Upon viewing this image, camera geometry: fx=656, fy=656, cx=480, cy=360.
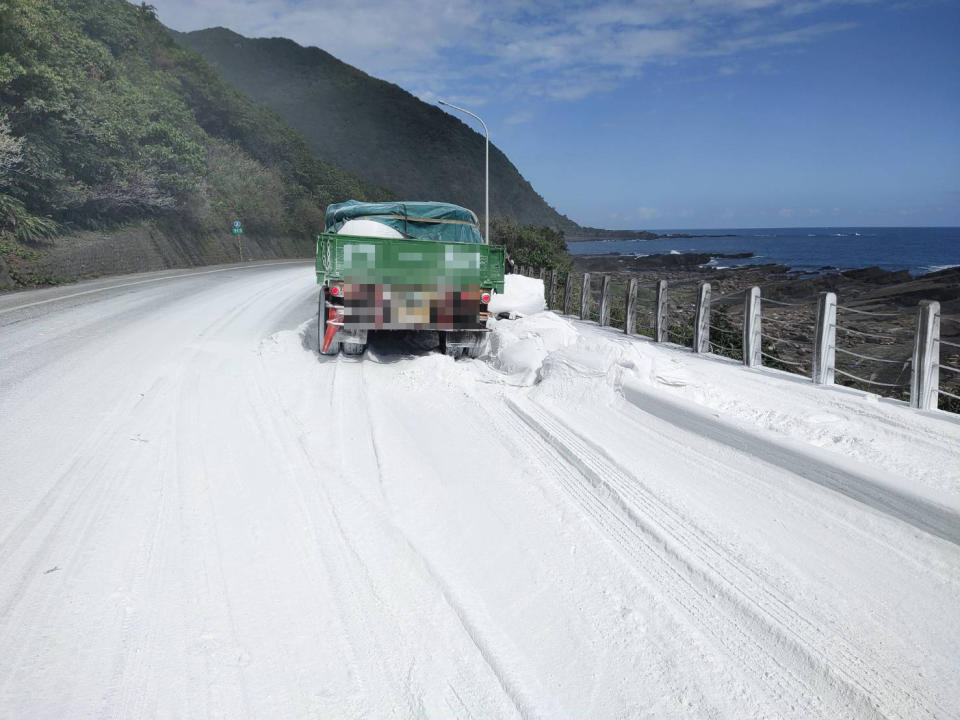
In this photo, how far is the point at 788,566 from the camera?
11.8 feet

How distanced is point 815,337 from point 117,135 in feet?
90.6

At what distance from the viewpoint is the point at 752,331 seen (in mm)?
9734

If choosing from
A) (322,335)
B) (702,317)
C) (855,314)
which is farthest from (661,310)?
(855,314)

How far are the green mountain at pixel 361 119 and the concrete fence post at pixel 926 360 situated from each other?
307ft

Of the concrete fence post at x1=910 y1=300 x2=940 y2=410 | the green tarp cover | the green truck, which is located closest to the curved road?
the green truck

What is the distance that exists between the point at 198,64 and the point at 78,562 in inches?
1911

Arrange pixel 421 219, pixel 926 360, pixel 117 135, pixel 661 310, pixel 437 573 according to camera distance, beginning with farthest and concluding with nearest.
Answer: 1. pixel 117 135
2. pixel 661 310
3. pixel 421 219
4. pixel 926 360
5. pixel 437 573

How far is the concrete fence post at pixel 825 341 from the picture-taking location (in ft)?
27.2

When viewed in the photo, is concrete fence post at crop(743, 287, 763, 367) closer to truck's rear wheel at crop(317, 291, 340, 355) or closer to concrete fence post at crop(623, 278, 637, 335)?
concrete fence post at crop(623, 278, 637, 335)

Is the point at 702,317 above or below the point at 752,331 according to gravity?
above

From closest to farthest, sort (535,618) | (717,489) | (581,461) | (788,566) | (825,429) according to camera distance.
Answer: (535,618) < (788,566) < (717,489) < (581,461) < (825,429)

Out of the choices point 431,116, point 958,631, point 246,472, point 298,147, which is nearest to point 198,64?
point 298,147

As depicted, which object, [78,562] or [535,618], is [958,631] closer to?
[535,618]

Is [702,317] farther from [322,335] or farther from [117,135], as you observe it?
[117,135]
